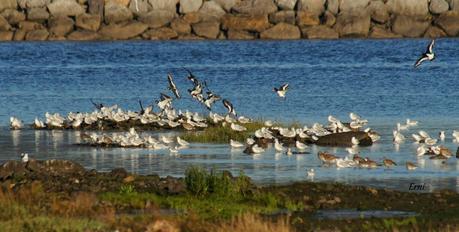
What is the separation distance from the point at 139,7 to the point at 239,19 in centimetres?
473

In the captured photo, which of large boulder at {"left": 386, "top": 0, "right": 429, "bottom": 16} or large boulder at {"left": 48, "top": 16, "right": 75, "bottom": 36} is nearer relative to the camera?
large boulder at {"left": 386, "top": 0, "right": 429, "bottom": 16}

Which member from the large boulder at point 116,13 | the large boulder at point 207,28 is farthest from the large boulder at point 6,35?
the large boulder at point 207,28

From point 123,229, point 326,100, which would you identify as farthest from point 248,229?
point 326,100

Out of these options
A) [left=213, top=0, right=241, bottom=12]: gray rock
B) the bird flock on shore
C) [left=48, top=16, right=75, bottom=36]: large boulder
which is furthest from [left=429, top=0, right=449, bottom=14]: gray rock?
the bird flock on shore

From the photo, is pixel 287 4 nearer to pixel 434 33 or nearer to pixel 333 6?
pixel 333 6

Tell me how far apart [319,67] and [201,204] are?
36.5 meters

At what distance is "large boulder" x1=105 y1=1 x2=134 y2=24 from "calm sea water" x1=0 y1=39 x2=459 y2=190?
1.82 metres

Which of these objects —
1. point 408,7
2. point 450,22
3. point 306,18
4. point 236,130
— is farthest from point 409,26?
point 236,130

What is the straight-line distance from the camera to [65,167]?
20.4 metres

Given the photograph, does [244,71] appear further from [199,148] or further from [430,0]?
[199,148]

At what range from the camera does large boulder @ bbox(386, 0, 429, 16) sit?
7044 cm

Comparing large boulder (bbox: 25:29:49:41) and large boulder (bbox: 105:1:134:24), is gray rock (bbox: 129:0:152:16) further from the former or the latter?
large boulder (bbox: 25:29:49:41)

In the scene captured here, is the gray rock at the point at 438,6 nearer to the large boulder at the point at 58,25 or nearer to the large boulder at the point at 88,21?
the large boulder at the point at 88,21

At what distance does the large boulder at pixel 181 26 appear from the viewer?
70.9m
